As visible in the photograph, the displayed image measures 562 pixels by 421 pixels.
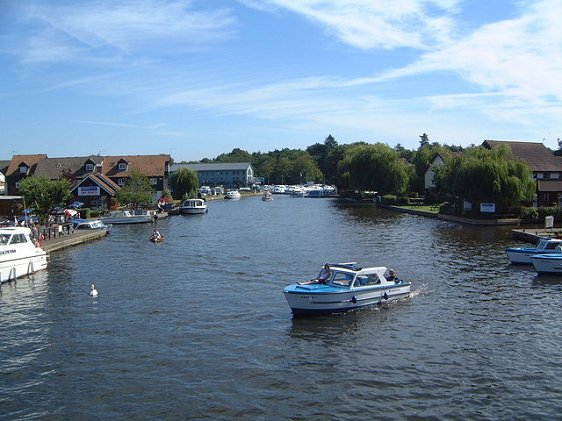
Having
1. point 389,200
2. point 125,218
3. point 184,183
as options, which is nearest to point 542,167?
point 389,200

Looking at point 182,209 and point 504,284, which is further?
point 182,209

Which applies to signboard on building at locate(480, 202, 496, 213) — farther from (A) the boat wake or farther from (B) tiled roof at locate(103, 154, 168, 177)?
(B) tiled roof at locate(103, 154, 168, 177)

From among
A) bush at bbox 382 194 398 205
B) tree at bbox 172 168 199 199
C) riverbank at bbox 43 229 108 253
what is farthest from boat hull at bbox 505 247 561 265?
tree at bbox 172 168 199 199

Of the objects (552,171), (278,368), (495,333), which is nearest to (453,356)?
(495,333)

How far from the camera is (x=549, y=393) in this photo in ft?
61.5

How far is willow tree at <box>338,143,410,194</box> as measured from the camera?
110 m

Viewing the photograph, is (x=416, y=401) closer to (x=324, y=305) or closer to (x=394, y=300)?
(x=324, y=305)

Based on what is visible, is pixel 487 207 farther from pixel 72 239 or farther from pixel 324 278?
pixel 72 239

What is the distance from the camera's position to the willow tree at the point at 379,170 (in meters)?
110

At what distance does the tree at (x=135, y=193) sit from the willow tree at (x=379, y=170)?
4589 cm

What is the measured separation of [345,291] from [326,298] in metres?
1.09

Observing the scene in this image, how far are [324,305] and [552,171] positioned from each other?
69.3m

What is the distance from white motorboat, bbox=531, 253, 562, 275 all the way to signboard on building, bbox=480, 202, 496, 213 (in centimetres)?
3156

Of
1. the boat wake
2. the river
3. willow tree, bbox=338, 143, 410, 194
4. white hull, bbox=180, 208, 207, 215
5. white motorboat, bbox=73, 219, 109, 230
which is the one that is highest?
willow tree, bbox=338, 143, 410, 194
